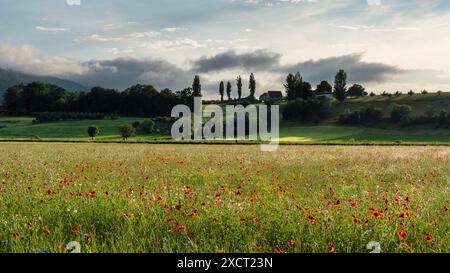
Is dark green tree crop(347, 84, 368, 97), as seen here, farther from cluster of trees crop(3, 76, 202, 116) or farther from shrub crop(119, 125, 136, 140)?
shrub crop(119, 125, 136, 140)

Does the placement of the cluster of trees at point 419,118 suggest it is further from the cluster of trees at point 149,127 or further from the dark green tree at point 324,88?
the cluster of trees at point 149,127

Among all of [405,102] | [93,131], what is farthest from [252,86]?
[93,131]

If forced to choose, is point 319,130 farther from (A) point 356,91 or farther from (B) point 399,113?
(A) point 356,91

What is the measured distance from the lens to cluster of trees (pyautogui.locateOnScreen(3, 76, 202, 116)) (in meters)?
120

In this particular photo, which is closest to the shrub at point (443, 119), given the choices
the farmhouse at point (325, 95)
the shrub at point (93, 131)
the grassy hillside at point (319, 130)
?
the grassy hillside at point (319, 130)

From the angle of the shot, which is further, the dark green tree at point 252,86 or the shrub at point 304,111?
the dark green tree at point 252,86

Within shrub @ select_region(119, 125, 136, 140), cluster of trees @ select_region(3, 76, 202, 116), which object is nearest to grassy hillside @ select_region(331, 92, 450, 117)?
cluster of trees @ select_region(3, 76, 202, 116)

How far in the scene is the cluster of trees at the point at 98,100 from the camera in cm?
11988

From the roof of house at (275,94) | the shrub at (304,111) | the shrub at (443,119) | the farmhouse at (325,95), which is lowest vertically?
the shrub at (443,119)
